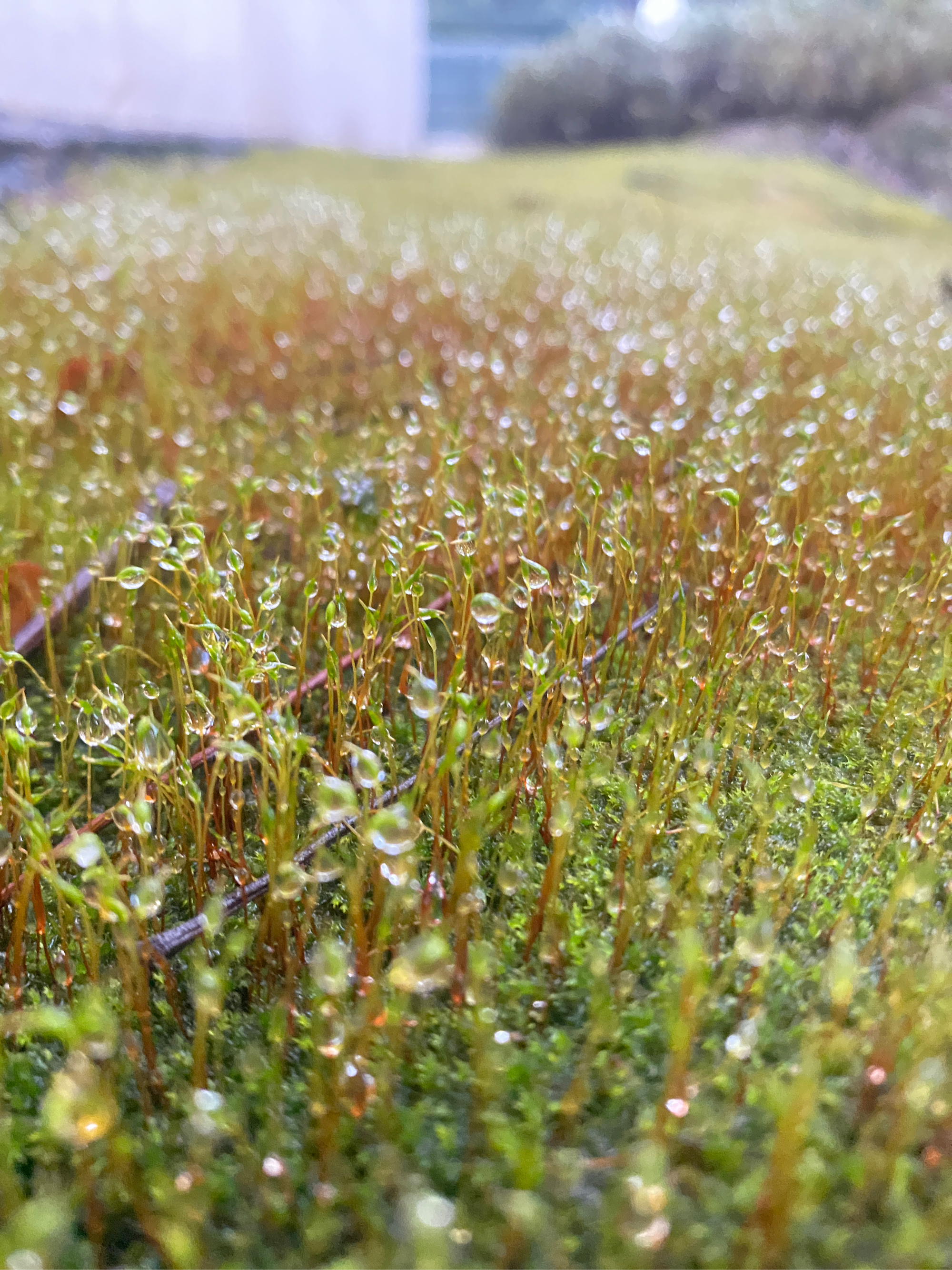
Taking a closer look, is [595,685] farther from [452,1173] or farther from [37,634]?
[37,634]

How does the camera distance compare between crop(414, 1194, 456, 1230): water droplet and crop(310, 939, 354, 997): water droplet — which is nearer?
crop(414, 1194, 456, 1230): water droplet

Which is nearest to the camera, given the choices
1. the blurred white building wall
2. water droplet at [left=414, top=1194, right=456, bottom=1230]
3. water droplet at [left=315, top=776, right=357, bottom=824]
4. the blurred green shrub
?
water droplet at [left=414, top=1194, right=456, bottom=1230]

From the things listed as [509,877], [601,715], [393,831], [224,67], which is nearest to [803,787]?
[601,715]

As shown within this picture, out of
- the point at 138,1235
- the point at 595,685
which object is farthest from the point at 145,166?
the point at 138,1235

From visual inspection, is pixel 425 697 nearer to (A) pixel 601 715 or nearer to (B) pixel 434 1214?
(A) pixel 601 715

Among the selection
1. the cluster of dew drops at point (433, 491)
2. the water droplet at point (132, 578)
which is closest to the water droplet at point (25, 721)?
the cluster of dew drops at point (433, 491)

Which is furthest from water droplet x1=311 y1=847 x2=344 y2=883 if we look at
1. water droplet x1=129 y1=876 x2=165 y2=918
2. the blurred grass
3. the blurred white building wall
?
the blurred white building wall

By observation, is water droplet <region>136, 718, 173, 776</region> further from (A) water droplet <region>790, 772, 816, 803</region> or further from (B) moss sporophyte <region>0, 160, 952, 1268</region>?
(A) water droplet <region>790, 772, 816, 803</region>
